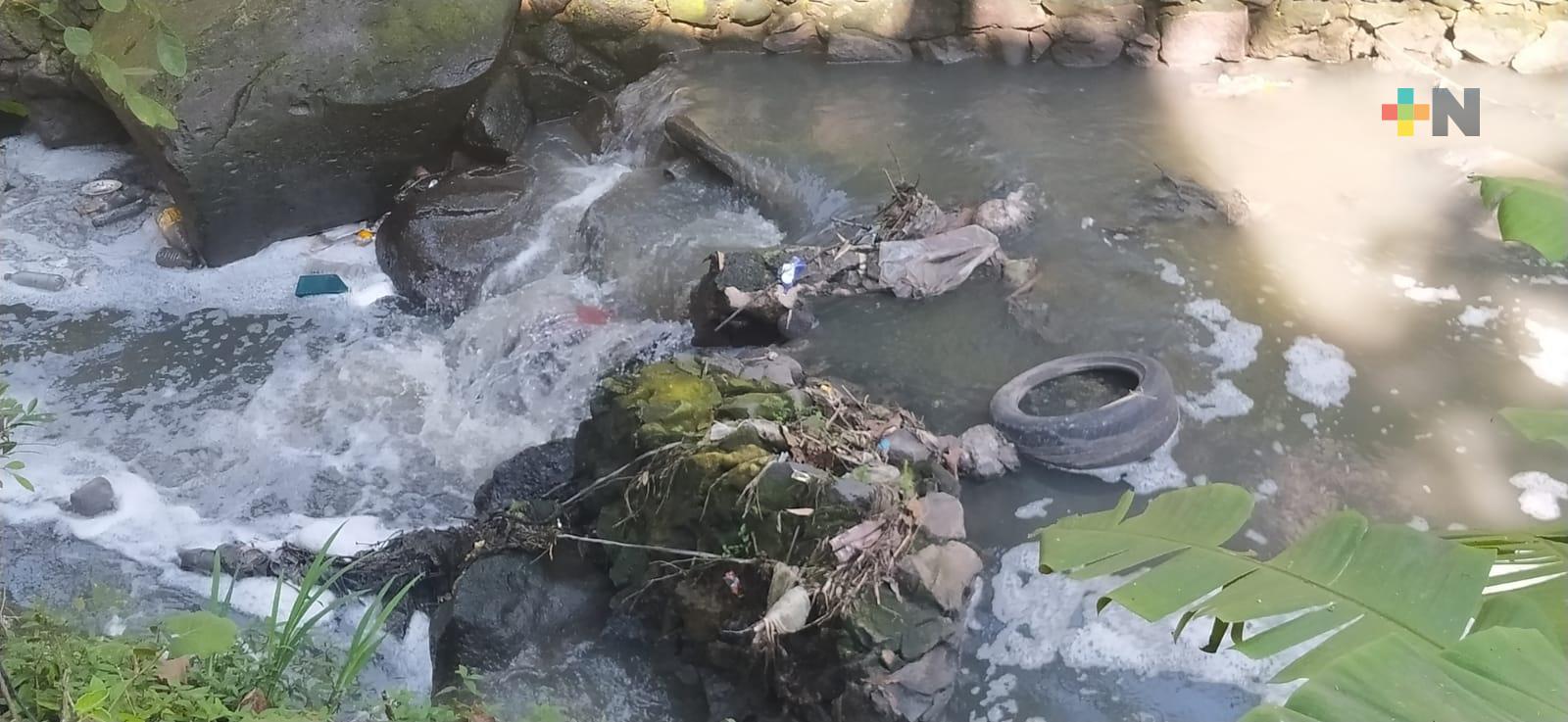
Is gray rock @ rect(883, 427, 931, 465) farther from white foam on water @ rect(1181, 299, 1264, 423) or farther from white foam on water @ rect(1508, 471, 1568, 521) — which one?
white foam on water @ rect(1508, 471, 1568, 521)

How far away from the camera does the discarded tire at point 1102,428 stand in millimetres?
3566

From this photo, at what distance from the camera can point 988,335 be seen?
4.33m

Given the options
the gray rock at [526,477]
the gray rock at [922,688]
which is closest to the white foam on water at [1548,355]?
the gray rock at [922,688]

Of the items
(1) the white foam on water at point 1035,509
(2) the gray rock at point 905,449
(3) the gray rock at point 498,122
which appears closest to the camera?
(2) the gray rock at point 905,449

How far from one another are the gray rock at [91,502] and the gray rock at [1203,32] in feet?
20.3

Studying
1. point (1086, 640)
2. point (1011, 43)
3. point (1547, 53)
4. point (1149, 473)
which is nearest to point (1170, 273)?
point (1149, 473)

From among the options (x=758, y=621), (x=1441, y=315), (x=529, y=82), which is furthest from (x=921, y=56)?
(x=758, y=621)

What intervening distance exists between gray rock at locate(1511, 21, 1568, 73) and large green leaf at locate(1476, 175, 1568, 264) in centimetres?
626

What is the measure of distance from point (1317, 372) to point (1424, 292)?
0.90 m

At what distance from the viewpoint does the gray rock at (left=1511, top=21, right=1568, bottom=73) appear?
19.6 feet

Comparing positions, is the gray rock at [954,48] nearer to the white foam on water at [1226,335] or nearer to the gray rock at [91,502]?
the white foam on water at [1226,335]

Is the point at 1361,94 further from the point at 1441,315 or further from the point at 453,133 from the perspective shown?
the point at 453,133

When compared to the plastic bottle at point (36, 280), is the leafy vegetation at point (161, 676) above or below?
above

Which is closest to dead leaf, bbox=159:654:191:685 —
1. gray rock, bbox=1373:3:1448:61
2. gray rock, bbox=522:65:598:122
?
gray rock, bbox=522:65:598:122
